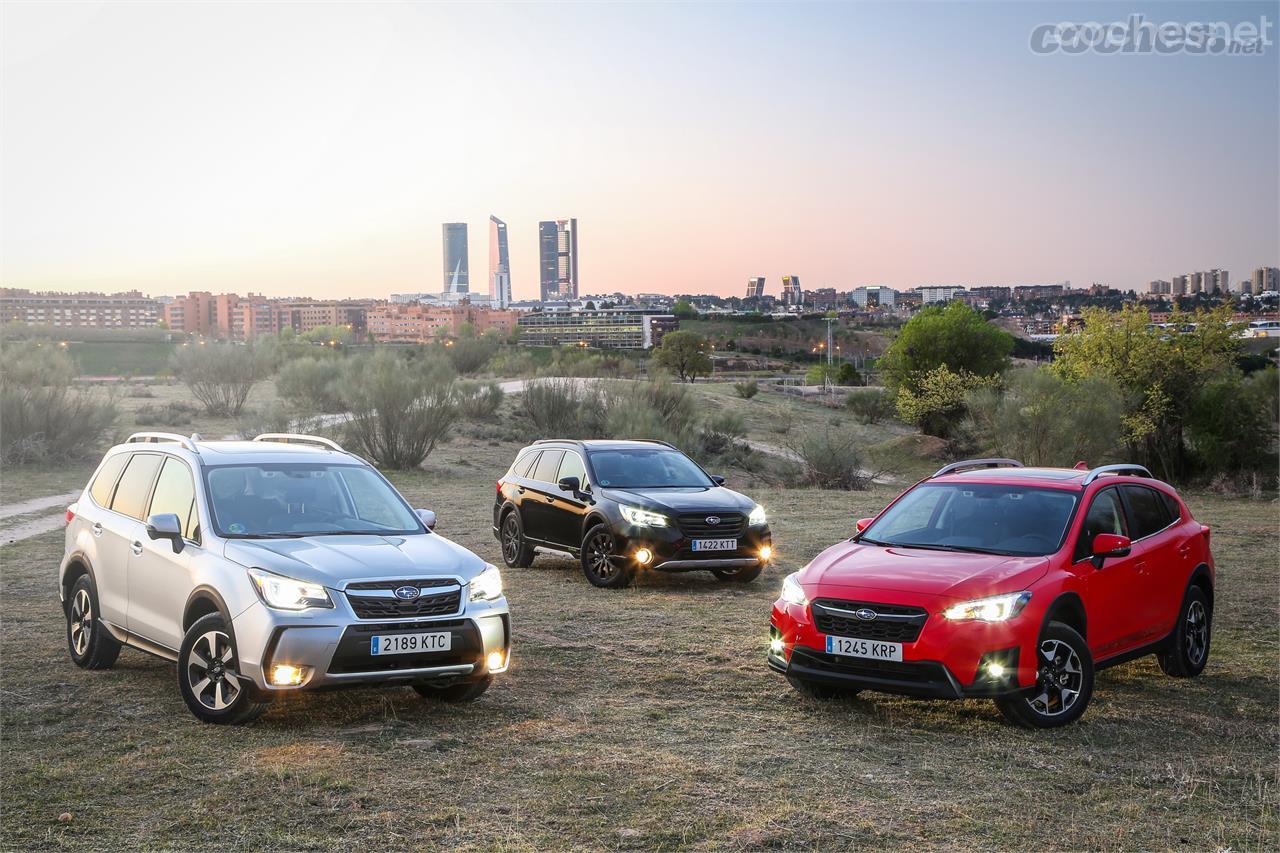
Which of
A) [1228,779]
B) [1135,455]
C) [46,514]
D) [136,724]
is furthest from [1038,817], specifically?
[1135,455]

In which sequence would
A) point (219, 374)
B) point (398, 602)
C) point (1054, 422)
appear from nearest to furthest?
1. point (398, 602)
2. point (1054, 422)
3. point (219, 374)

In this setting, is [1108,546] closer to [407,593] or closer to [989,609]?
[989,609]

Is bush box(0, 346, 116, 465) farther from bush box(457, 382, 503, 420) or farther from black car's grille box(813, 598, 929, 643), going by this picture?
black car's grille box(813, 598, 929, 643)

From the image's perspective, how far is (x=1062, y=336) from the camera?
47.8 m

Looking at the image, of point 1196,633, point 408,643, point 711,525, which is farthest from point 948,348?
point 408,643

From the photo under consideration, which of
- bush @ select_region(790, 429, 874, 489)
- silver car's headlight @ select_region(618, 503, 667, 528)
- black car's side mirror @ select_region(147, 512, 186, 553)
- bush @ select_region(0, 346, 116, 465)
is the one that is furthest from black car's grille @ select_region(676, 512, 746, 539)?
bush @ select_region(0, 346, 116, 465)

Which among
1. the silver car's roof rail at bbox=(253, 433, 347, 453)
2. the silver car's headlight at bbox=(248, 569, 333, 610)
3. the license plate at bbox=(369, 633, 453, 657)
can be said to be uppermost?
the silver car's roof rail at bbox=(253, 433, 347, 453)

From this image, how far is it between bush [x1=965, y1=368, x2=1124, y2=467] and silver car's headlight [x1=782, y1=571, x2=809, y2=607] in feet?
86.1

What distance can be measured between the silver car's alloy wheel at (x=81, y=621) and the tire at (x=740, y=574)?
6599mm

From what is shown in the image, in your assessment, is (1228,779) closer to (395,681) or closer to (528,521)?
(395,681)

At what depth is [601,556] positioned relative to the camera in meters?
13.3

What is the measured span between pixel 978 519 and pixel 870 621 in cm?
155

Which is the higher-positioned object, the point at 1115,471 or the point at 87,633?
the point at 1115,471

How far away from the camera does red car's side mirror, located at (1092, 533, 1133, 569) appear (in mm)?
7918
